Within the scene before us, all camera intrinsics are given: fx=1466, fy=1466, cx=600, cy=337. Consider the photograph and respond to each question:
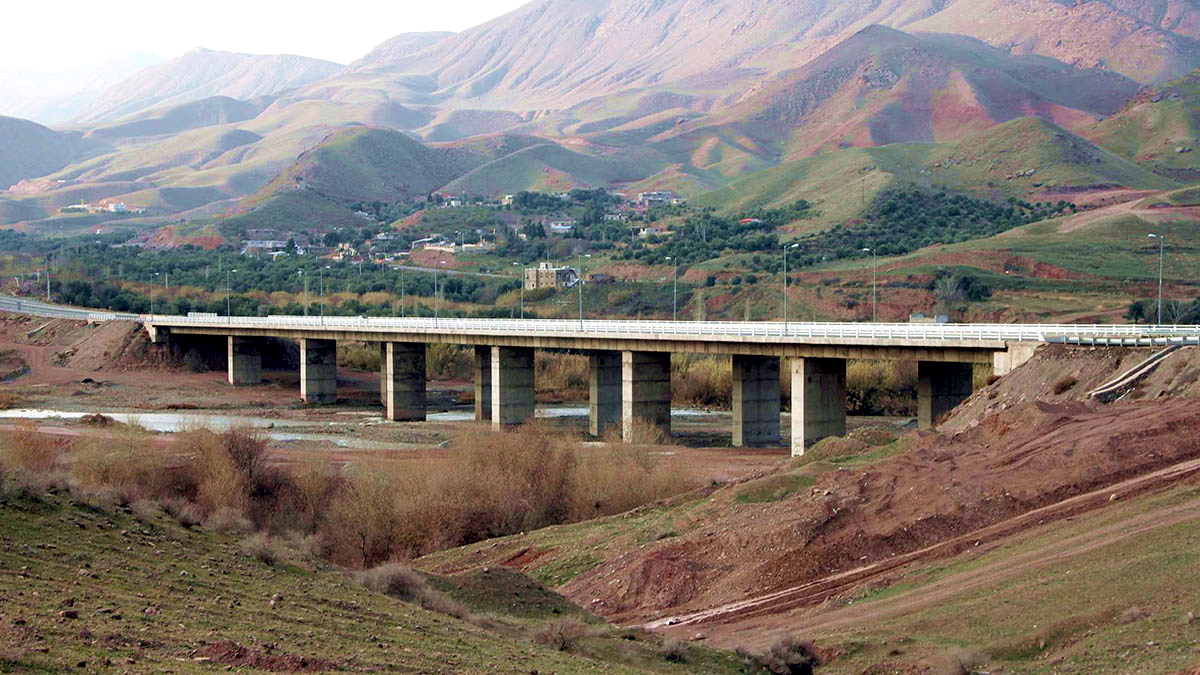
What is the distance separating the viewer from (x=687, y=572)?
3662 cm

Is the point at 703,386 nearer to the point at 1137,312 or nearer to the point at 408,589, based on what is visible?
the point at 1137,312

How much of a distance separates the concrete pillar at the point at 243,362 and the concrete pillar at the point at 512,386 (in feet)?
113

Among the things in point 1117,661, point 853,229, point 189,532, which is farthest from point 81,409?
point 853,229

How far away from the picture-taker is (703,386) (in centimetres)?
11200

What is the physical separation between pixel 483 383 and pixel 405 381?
5.61 meters

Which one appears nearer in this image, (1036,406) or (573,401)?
(1036,406)

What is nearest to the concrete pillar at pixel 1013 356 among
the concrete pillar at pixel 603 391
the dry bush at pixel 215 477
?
the dry bush at pixel 215 477

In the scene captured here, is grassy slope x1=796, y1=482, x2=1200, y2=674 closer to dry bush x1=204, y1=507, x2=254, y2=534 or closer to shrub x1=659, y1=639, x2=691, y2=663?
shrub x1=659, y1=639, x2=691, y2=663

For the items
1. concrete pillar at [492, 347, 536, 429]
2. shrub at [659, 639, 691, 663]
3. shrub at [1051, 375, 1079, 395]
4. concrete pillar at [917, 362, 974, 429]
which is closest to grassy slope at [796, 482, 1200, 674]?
→ shrub at [659, 639, 691, 663]

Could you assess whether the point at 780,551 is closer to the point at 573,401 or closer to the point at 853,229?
the point at 573,401

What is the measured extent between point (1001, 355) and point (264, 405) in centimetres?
6369

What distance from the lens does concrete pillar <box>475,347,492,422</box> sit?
10075cm

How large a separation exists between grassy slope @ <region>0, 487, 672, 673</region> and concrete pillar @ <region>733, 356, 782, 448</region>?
173 ft

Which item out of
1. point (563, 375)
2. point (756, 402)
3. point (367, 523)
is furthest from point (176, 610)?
point (563, 375)
